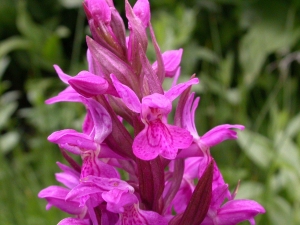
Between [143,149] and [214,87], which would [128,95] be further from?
[214,87]

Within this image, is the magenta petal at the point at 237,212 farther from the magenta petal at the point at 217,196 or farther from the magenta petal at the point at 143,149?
the magenta petal at the point at 143,149

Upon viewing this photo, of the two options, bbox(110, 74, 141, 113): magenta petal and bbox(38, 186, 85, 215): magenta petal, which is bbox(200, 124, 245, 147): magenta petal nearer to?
bbox(110, 74, 141, 113): magenta petal

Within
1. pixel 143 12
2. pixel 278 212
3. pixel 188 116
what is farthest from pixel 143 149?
pixel 278 212

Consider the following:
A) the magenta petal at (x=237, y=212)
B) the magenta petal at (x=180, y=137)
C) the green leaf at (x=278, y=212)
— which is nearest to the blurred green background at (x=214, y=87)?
the green leaf at (x=278, y=212)

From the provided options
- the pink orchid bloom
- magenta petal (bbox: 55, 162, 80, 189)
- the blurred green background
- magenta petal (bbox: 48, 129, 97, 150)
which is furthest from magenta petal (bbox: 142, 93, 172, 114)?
the blurred green background

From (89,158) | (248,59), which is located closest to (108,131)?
(89,158)

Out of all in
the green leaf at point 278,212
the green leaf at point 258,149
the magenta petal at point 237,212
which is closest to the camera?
the magenta petal at point 237,212
